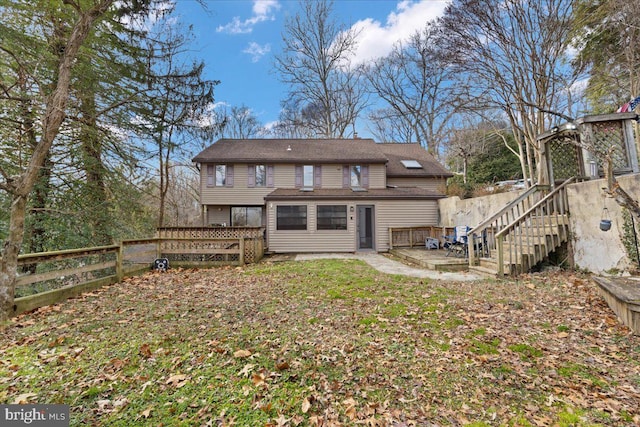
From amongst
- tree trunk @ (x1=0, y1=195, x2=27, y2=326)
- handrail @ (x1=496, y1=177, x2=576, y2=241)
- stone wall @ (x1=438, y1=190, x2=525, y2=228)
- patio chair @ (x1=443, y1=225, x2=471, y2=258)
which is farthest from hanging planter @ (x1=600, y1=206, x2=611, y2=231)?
tree trunk @ (x1=0, y1=195, x2=27, y2=326)

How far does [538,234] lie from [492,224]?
1.50 meters

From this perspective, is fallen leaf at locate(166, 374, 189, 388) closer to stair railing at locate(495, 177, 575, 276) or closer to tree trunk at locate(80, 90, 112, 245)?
tree trunk at locate(80, 90, 112, 245)

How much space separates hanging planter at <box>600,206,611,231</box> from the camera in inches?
209

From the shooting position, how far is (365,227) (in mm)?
13836

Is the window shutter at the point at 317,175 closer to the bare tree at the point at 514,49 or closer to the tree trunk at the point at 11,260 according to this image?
the bare tree at the point at 514,49

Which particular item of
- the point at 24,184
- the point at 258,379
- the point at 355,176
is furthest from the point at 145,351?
the point at 355,176

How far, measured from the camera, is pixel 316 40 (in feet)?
67.8

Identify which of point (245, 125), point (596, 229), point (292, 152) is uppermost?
point (245, 125)

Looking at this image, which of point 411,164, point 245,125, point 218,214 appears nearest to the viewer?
point 218,214

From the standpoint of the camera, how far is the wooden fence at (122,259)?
17.4ft

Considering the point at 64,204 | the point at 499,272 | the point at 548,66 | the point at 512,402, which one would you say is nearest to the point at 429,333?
the point at 512,402

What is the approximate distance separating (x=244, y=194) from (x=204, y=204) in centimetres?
227

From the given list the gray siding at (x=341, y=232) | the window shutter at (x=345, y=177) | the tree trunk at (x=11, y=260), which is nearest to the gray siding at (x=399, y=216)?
the gray siding at (x=341, y=232)

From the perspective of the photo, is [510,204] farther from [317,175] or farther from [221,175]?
[221,175]
